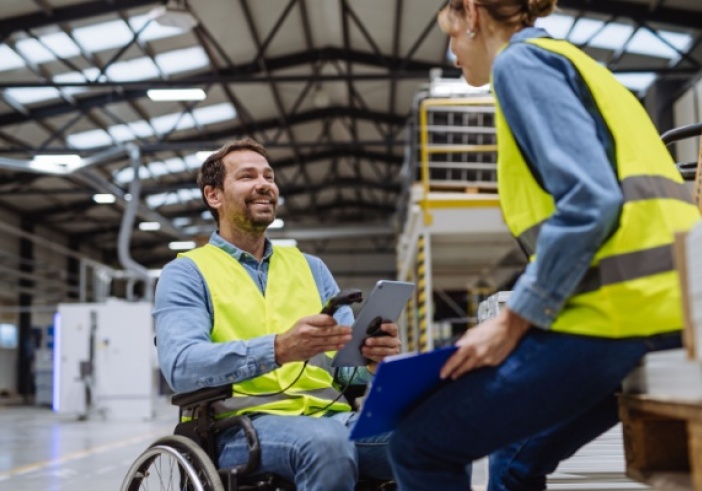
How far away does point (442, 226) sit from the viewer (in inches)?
343

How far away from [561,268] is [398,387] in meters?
0.40

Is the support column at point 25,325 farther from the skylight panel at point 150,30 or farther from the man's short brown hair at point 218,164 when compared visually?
the man's short brown hair at point 218,164

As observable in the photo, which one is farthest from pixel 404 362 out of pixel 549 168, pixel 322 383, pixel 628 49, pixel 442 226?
pixel 628 49

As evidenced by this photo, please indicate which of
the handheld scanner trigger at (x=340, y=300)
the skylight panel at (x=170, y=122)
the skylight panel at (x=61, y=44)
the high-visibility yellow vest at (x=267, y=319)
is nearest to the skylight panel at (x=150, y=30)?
the skylight panel at (x=61, y=44)

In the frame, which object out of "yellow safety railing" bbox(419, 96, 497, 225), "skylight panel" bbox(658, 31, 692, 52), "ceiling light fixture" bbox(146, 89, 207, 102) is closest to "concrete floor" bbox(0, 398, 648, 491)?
"yellow safety railing" bbox(419, 96, 497, 225)

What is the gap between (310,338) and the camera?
221cm

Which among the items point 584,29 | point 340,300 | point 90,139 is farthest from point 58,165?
point 340,300

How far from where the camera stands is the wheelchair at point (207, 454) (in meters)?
2.26

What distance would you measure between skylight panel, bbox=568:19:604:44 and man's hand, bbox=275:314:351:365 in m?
13.5

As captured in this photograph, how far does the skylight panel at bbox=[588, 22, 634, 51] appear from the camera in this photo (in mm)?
14414

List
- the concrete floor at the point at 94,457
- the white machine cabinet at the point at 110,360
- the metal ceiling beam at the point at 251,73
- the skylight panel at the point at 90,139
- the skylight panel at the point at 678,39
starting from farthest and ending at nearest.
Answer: the skylight panel at the point at 90,139, the white machine cabinet at the point at 110,360, the metal ceiling beam at the point at 251,73, the skylight panel at the point at 678,39, the concrete floor at the point at 94,457

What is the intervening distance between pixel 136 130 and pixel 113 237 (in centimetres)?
1286

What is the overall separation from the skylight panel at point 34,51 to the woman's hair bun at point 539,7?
Answer: 14247 millimetres

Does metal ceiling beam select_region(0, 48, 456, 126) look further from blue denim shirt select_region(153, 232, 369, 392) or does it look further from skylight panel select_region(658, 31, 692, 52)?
blue denim shirt select_region(153, 232, 369, 392)
